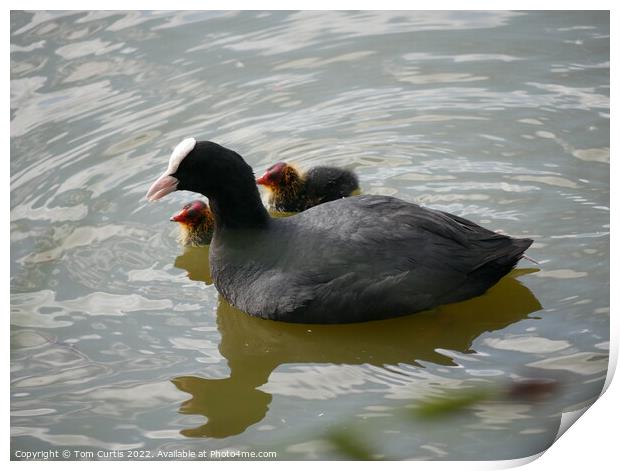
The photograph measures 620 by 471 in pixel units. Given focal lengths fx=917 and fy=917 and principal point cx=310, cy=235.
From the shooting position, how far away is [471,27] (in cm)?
854

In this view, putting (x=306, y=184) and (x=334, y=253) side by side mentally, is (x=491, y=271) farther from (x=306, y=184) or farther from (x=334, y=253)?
(x=306, y=184)

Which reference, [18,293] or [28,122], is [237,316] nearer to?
[18,293]

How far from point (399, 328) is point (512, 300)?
0.76 metres

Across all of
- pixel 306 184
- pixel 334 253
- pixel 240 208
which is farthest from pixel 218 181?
pixel 306 184

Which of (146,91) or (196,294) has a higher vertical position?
(146,91)

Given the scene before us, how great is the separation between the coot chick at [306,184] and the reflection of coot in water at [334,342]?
4.41 ft

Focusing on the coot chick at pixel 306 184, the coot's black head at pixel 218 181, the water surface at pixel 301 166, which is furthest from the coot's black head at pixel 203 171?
the coot chick at pixel 306 184

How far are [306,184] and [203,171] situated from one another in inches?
54.4

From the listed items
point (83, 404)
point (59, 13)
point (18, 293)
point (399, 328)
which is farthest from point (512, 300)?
point (59, 13)

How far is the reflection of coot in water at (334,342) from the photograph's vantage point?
16.4 feet

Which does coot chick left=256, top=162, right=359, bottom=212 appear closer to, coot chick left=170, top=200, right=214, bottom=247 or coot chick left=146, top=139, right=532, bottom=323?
coot chick left=170, top=200, right=214, bottom=247

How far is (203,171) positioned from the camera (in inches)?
216
